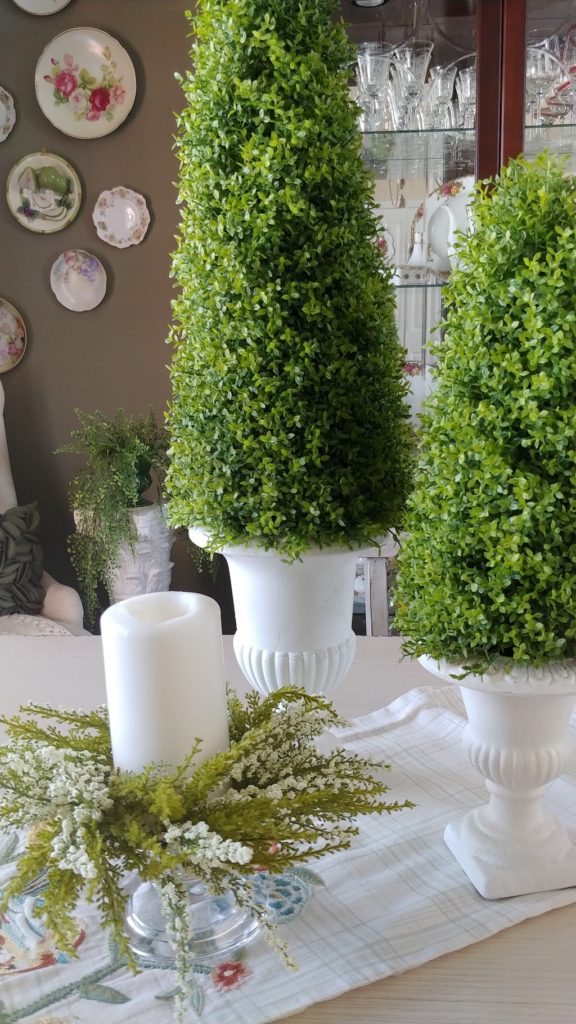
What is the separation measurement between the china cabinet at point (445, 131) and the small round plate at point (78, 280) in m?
1.03

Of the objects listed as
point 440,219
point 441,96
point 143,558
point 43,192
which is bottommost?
point 143,558

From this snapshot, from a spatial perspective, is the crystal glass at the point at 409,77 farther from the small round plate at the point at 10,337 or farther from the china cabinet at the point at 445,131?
the small round plate at the point at 10,337

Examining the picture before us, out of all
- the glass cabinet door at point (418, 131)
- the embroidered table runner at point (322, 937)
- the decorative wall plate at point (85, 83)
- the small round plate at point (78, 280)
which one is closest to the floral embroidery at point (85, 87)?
the decorative wall plate at point (85, 83)

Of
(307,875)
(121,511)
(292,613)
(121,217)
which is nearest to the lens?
(307,875)

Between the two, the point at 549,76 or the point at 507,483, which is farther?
the point at 549,76

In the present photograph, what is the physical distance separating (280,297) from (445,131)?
5.87 feet

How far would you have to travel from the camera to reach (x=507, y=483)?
1.82 feet

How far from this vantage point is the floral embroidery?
273cm

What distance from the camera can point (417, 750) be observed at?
34.4 inches

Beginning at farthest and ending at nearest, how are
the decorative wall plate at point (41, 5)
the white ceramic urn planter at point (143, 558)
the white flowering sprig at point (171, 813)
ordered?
the decorative wall plate at point (41, 5) → the white ceramic urn planter at point (143, 558) → the white flowering sprig at point (171, 813)

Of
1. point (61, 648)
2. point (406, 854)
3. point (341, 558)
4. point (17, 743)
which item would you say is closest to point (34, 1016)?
point (17, 743)

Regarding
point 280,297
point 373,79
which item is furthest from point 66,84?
point 280,297

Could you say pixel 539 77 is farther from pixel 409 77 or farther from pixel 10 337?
pixel 10 337

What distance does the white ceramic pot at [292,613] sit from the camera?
0.77 metres
